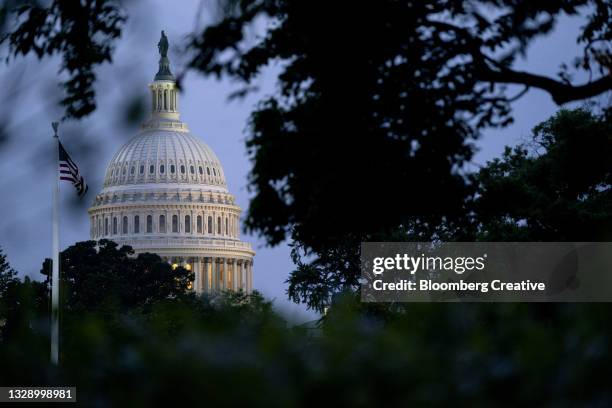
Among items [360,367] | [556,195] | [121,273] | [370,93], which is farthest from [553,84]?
[121,273]

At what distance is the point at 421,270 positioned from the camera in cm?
6550

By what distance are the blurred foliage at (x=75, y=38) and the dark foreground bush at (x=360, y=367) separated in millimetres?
7570

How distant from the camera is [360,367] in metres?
12.9

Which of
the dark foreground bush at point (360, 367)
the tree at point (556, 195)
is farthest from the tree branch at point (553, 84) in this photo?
the tree at point (556, 195)

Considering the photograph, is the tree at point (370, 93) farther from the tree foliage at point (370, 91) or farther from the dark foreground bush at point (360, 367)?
the dark foreground bush at point (360, 367)

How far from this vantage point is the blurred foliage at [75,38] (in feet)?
71.0

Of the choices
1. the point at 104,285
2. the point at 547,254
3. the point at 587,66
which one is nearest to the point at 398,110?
the point at 587,66

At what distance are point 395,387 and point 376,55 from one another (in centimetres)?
1017

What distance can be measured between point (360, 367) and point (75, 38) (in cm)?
1078

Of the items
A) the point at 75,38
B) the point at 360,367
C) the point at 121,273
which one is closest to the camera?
the point at 360,367

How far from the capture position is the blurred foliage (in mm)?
21641

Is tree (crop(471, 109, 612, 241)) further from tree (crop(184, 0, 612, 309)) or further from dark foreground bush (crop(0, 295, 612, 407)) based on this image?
dark foreground bush (crop(0, 295, 612, 407))

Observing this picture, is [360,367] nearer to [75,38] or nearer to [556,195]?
[75,38]

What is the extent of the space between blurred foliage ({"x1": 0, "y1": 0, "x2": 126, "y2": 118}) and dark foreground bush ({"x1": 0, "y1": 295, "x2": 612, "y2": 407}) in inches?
298
